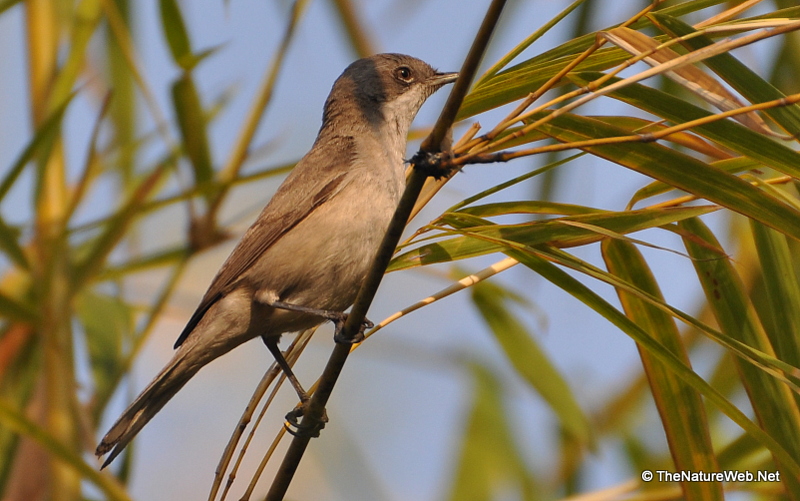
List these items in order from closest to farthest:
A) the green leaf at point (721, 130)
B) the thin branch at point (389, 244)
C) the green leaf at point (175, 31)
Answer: the thin branch at point (389, 244) → the green leaf at point (721, 130) → the green leaf at point (175, 31)

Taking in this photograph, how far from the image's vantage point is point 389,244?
81.6 inches

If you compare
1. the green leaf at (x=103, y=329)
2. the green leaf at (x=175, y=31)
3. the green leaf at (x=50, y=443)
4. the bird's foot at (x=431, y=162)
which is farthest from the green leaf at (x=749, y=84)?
the green leaf at (x=103, y=329)

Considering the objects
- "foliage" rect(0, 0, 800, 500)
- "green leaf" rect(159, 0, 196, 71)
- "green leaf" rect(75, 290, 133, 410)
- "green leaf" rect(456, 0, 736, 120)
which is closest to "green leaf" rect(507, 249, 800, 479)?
"foliage" rect(0, 0, 800, 500)

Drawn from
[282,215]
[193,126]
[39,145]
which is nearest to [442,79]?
[282,215]

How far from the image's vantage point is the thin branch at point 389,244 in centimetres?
171

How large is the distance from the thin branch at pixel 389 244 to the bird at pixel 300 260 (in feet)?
2.16

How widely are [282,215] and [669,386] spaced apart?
1995 mm

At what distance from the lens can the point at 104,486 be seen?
3.14 meters

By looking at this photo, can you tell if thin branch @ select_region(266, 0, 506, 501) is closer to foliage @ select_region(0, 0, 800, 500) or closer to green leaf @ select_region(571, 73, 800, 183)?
foliage @ select_region(0, 0, 800, 500)

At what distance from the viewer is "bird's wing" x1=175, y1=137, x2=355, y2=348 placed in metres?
3.78

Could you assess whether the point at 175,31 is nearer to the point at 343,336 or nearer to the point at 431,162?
the point at 343,336

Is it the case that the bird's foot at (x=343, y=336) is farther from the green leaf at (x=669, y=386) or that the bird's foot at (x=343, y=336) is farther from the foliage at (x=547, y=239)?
the green leaf at (x=669, y=386)

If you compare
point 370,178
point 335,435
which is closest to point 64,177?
point 370,178

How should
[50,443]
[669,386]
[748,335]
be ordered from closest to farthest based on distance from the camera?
[748,335], [669,386], [50,443]
